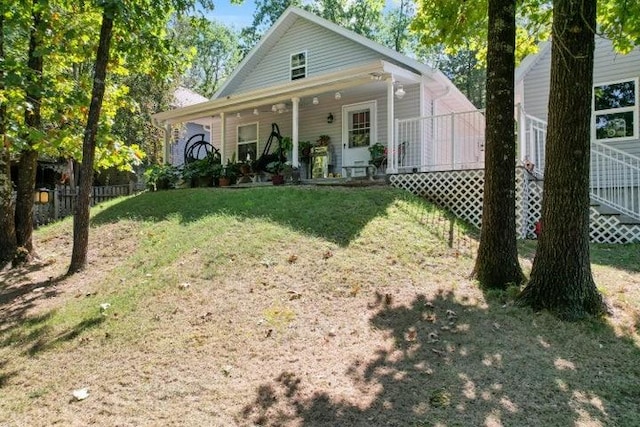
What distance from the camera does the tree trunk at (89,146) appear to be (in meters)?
7.28

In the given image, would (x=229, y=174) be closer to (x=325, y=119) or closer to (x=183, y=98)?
(x=325, y=119)

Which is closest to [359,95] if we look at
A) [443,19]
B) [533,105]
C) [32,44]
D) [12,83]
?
[533,105]

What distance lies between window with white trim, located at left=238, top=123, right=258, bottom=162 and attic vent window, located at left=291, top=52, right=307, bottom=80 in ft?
6.95

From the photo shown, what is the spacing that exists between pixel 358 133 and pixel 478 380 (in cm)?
1056

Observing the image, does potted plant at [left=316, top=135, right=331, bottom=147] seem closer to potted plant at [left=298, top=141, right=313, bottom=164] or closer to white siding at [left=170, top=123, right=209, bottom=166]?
potted plant at [left=298, top=141, right=313, bottom=164]

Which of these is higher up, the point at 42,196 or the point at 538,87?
the point at 538,87

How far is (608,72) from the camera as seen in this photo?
11789mm

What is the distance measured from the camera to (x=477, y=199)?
924 cm

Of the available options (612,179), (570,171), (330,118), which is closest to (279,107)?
(330,118)

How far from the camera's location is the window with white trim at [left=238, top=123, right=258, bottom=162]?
16.1 m

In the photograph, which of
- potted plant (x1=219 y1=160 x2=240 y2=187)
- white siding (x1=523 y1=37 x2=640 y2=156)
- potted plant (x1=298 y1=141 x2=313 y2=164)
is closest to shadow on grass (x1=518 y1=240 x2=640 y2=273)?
white siding (x1=523 y1=37 x2=640 y2=156)

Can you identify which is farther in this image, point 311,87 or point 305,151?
point 305,151

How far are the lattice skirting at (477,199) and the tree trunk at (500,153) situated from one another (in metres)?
3.51

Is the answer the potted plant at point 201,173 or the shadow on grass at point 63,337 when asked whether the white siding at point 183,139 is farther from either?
the shadow on grass at point 63,337
